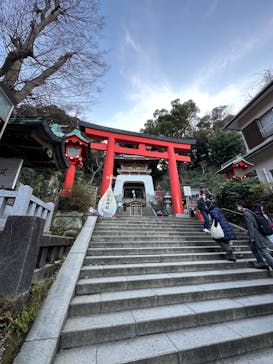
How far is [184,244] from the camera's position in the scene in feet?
15.0

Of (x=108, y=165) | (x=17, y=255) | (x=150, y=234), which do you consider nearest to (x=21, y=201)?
(x=17, y=255)

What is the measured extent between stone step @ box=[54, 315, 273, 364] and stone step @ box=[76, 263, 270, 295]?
0.78 meters

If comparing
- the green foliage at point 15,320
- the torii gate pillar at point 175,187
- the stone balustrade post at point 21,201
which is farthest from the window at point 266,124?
the green foliage at point 15,320

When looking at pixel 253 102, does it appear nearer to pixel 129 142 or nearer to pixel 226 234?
pixel 129 142

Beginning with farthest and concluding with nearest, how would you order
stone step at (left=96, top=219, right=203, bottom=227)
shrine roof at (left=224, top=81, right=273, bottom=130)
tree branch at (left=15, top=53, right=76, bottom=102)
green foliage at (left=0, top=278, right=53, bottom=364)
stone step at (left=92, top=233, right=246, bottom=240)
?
shrine roof at (left=224, top=81, right=273, bottom=130), stone step at (left=96, top=219, right=203, bottom=227), stone step at (left=92, top=233, right=246, bottom=240), tree branch at (left=15, top=53, right=76, bottom=102), green foliage at (left=0, top=278, right=53, bottom=364)

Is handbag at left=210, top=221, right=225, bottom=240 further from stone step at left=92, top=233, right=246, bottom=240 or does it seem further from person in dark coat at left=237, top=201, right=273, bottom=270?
stone step at left=92, top=233, right=246, bottom=240

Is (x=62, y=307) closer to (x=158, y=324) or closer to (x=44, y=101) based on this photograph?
(x=158, y=324)

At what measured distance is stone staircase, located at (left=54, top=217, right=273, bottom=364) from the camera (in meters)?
1.55

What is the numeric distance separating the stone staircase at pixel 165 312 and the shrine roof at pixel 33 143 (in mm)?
2379

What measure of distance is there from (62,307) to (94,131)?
828 centimetres

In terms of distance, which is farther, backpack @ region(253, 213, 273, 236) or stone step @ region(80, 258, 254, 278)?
backpack @ region(253, 213, 273, 236)

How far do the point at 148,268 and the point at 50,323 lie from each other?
1.84m

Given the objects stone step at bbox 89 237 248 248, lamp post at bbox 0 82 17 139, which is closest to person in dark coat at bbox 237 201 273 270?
stone step at bbox 89 237 248 248

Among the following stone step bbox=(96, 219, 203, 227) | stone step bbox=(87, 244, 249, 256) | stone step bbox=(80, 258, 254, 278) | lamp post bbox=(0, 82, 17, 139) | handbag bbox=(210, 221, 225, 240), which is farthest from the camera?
stone step bbox=(96, 219, 203, 227)
